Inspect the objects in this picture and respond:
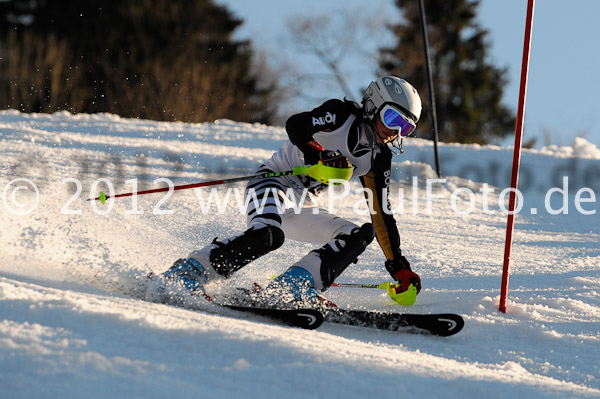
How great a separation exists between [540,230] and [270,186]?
594 cm

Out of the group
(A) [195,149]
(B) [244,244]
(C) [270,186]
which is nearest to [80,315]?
(B) [244,244]

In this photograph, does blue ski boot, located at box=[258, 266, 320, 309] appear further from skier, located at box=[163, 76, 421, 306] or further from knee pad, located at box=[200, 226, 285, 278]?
knee pad, located at box=[200, 226, 285, 278]

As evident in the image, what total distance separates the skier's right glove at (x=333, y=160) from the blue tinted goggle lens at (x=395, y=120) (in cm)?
31

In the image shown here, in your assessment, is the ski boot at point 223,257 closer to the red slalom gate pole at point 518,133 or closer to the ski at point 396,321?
the ski at point 396,321

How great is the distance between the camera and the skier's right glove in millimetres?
3682

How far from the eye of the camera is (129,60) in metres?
24.5

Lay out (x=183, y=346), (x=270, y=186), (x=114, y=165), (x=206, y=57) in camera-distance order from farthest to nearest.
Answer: (x=206, y=57) < (x=114, y=165) < (x=270, y=186) < (x=183, y=346)

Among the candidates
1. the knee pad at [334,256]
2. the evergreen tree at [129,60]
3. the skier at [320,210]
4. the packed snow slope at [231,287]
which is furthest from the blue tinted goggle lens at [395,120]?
the evergreen tree at [129,60]

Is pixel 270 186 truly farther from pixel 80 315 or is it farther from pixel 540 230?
pixel 540 230

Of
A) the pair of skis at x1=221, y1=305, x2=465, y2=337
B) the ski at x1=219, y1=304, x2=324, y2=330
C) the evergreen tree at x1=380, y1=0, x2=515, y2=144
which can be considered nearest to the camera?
the ski at x1=219, y1=304, x2=324, y2=330

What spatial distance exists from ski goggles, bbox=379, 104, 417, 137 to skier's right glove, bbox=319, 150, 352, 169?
0.30 meters

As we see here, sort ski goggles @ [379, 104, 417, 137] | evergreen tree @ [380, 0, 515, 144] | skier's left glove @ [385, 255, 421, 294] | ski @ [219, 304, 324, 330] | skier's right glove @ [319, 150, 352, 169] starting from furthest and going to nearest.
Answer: evergreen tree @ [380, 0, 515, 144], skier's left glove @ [385, 255, 421, 294], skier's right glove @ [319, 150, 352, 169], ski goggles @ [379, 104, 417, 137], ski @ [219, 304, 324, 330]

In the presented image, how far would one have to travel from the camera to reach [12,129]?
10273 mm

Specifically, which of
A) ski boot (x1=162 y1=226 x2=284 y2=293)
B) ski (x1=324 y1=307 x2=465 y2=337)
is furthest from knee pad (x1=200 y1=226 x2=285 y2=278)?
ski (x1=324 y1=307 x2=465 y2=337)
